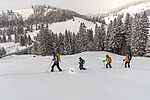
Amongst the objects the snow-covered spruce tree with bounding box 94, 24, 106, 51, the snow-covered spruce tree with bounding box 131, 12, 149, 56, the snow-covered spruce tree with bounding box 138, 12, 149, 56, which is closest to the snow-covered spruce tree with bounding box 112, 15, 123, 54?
the snow-covered spruce tree with bounding box 131, 12, 149, 56

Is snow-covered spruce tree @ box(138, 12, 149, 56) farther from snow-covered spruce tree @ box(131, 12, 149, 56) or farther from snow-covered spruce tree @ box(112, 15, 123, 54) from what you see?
snow-covered spruce tree @ box(112, 15, 123, 54)

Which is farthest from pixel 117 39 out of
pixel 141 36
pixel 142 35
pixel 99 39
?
pixel 99 39

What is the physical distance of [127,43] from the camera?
3628cm

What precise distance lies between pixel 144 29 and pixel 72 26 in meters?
131

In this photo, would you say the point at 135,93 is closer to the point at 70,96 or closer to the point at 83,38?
the point at 70,96

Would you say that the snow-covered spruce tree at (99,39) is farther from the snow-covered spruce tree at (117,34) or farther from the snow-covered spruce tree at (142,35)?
the snow-covered spruce tree at (142,35)

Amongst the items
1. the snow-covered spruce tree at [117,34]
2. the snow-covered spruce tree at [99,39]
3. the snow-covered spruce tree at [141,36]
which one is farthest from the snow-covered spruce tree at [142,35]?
the snow-covered spruce tree at [99,39]

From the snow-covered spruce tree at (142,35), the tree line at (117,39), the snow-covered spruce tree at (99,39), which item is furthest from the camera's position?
the snow-covered spruce tree at (99,39)

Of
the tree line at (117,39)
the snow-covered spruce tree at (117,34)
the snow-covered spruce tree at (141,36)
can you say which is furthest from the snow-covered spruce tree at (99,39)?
the snow-covered spruce tree at (141,36)

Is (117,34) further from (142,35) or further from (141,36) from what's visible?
(142,35)

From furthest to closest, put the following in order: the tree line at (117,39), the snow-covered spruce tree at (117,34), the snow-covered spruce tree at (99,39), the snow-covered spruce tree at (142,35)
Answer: the snow-covered spruce tree at (99,39) < the snow-covered spruce tree at (117,34) < the tree line at (117,39) < the snow-covered spruce tree at (142,35)

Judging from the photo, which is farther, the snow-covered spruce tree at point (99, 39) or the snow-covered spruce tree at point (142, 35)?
the snow-covered spruce tree at point (99, 39)

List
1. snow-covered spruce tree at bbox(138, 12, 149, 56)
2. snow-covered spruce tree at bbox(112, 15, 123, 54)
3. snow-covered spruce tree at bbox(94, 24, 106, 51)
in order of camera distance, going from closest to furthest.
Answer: snow-covered spruce tree at bbox(138, 12, 149, 56) < snow-covered spruce tree at bbox(112, 15, 123, 54) < snow-covered spruce tree at bbox(94, 24, 106, 51)

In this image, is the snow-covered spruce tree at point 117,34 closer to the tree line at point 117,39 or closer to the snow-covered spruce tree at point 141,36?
the tree line at point 117,39
